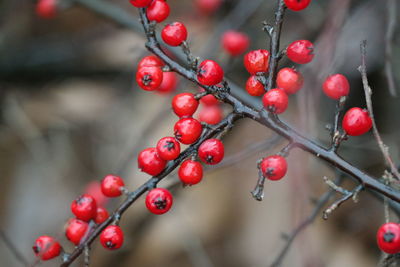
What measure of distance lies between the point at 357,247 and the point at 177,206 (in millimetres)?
1391

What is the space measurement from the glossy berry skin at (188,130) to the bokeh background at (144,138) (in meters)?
1.66

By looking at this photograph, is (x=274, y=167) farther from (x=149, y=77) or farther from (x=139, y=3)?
(x=139, y=3)

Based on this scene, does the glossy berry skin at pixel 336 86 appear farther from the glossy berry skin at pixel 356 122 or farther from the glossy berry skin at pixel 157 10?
the glossy berry skin at pixel 157 10

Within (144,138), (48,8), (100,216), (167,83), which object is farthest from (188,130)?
(48,8)

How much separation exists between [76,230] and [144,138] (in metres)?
1.45

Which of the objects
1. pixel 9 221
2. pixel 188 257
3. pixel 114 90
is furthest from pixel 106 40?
pixel 188 257

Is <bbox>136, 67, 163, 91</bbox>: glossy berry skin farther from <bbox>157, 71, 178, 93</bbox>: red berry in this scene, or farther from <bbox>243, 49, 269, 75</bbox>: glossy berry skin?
<bbox>157, 71, 178, 93</bbox>: red berry

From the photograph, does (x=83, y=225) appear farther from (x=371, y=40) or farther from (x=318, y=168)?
(x=371, y=40)

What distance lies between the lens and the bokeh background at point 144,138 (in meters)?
3.53

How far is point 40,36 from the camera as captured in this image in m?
4.74

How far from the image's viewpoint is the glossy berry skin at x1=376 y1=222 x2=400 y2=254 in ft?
4.62

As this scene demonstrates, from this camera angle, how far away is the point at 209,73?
1.44m

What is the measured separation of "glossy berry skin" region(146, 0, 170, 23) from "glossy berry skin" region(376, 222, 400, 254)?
102 centimetres

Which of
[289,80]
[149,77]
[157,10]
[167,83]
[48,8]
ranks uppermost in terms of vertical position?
[48,8]
